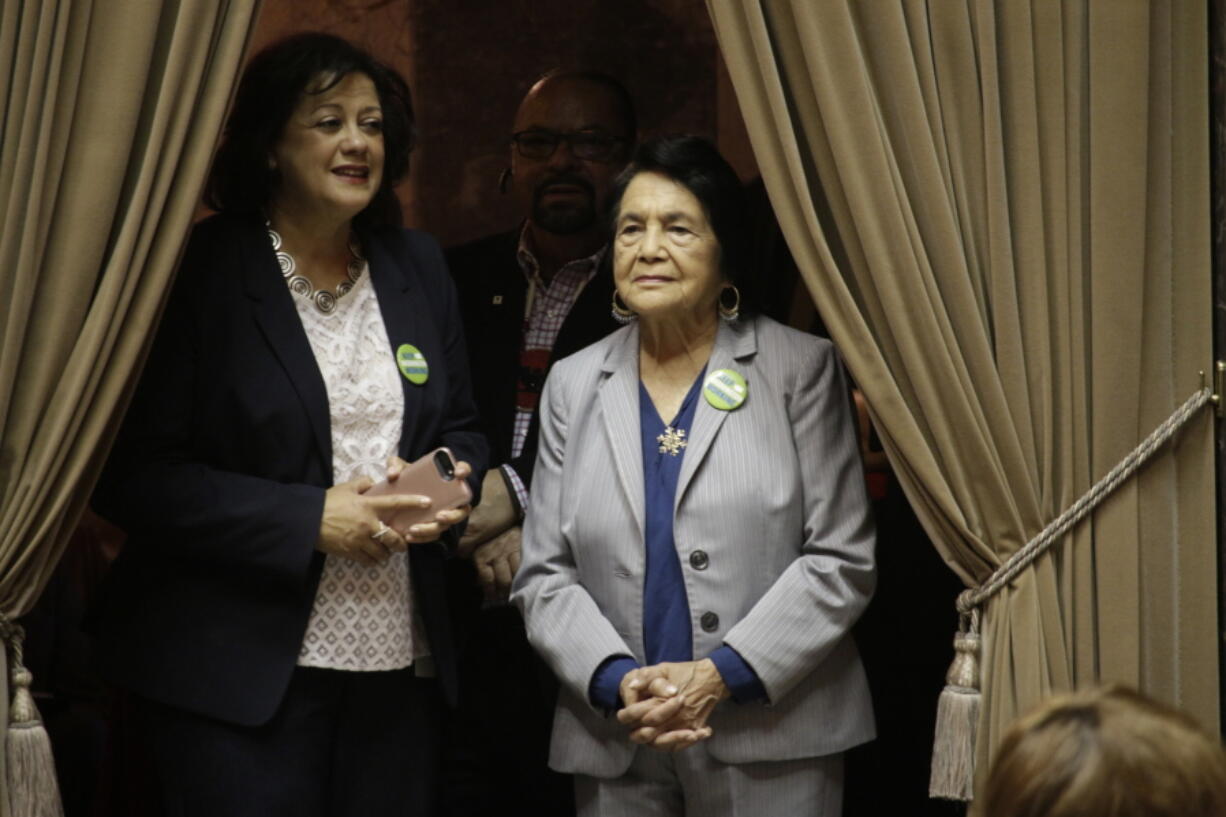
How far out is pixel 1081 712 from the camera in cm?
178

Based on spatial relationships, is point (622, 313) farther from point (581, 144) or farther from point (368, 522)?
point (581, 144)

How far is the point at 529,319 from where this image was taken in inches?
169

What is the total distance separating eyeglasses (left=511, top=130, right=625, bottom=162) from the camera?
438 cm

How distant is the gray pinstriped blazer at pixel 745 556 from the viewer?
320 centimetres

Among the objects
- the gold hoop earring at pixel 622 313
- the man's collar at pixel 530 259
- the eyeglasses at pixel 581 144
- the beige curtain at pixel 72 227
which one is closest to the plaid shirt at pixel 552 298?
the man's collar at pixel 530 259

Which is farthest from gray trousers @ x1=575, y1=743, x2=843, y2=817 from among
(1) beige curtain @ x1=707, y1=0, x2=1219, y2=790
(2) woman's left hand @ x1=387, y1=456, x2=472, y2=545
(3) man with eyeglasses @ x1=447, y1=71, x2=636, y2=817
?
(3) man with eyeglasses @ x1=447, y1=71, x2=636, y2=817

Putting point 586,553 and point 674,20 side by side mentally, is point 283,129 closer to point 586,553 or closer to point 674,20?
point 586,553

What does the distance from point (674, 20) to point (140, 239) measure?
8.98ft

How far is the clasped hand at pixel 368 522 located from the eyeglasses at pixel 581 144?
54.8 inches

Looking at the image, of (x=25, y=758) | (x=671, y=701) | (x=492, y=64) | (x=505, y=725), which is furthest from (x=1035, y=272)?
(x=492, y=64)

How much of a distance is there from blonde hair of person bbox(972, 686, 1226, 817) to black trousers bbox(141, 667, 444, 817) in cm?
177

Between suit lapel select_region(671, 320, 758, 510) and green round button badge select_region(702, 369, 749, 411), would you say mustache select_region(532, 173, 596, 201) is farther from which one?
green round button badge select_region(702, 369, 749, 411)

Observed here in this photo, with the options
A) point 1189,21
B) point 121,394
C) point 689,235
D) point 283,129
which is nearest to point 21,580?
point 121,394

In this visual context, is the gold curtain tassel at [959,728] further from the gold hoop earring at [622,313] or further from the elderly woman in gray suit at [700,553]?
the gold hoop earring at [622,313]
